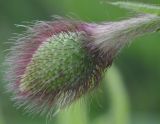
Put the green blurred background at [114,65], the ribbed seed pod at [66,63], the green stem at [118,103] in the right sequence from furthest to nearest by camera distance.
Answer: the green blurred background at [114,65], the green stem at [118,103], the ribbed seed pod at [66,63]

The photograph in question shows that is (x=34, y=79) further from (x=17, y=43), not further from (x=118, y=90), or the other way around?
(x=118, y=90)

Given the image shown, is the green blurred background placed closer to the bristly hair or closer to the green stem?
the green stem

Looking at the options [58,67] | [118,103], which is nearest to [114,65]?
[118,103]

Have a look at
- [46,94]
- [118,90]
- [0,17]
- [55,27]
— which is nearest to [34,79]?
[46,94]

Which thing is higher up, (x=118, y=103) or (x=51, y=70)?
(x=118, y=103)

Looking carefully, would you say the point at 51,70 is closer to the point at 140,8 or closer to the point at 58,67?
the point at 58,67

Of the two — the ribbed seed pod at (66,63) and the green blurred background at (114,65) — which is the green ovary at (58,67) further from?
the green blurred background at (114,65)

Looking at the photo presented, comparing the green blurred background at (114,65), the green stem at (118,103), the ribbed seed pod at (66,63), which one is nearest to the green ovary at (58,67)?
the ribbed seed pod at (66,63)

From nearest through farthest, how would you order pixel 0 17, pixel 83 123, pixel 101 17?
pixel 83 123, pixel 101 17, pixel 0 17
